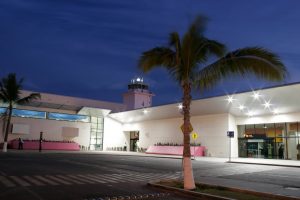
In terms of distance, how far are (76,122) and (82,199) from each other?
4318 centimetres

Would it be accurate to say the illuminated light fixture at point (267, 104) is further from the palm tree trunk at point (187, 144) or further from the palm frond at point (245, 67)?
the palm tree trunk at point (187, 144)

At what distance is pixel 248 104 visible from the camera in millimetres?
33312

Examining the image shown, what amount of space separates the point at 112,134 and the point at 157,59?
43221 millimetres

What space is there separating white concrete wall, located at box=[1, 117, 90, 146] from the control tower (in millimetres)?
15341

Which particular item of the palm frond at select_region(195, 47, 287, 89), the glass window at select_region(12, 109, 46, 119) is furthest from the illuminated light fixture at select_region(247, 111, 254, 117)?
the glass window at select_region(12, 109, 46, 119)

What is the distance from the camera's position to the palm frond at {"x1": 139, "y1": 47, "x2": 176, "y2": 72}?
42.5 feet

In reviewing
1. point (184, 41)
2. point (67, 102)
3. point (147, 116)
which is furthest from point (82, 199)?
point (67, 102)

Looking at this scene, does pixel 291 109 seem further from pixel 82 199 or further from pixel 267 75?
pixel 82 199

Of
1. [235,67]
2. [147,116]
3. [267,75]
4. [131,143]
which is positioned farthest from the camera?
[131,143]

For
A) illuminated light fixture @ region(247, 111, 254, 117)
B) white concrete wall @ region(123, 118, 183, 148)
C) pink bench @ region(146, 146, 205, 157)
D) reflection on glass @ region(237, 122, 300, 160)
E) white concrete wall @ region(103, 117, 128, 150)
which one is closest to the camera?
reflection on glass @ region(237, 122, 300, 160)

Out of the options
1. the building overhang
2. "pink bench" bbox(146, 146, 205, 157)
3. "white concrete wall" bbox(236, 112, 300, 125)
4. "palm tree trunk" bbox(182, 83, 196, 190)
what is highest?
the building overhang

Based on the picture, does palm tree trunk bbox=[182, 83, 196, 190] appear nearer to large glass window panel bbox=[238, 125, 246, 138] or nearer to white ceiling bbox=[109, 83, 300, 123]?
white ceiling bbox=[109, 83, 300, 123]

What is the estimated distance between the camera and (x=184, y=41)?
485 inches

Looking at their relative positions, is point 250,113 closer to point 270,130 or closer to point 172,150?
point 270,130
